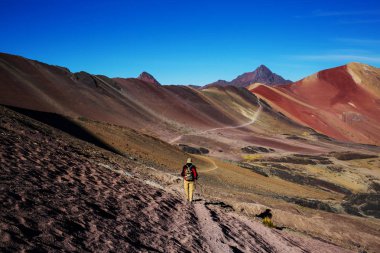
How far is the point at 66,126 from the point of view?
23859mm

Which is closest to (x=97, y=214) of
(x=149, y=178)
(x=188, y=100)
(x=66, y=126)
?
(x=149, y=178)

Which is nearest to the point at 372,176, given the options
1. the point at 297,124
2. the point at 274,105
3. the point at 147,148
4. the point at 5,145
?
the point at 147,148

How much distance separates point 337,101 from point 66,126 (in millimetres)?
99456

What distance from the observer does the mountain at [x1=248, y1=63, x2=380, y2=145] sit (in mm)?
91625

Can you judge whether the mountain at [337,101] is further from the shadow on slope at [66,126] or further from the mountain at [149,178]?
the shadow on slope at [66,126]

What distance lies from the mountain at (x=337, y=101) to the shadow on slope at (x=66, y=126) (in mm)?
76009

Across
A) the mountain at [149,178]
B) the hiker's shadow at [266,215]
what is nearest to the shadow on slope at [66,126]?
the mountain at [149,178]

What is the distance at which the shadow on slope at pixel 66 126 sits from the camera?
2256 cm

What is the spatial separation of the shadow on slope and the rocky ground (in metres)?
8.21

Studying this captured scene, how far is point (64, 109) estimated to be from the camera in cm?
4822

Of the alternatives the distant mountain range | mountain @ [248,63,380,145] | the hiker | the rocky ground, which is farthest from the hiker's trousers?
mountain @ [248,63,380,145]

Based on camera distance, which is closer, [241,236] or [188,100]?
[241,236]

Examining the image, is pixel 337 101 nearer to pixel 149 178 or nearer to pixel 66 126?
pixel 66 126

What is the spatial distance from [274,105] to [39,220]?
3811 inches
